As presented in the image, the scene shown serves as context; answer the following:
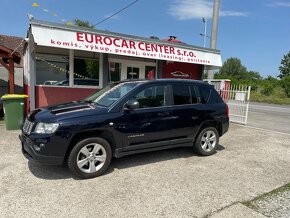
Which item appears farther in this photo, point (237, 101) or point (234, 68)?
point (234, 68)

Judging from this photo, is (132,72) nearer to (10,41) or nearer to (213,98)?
(213,98)

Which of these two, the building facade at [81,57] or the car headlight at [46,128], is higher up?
the building facade at [81,57]

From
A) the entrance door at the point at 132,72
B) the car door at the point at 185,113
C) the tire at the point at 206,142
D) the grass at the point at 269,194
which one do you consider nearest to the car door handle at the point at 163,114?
the car door at the point at 185,113

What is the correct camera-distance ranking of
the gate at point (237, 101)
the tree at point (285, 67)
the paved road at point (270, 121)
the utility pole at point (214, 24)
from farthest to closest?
the tree at point (285, 67), the utility pole at point (214, 24), the paved road at point (270, 121), the gate at point (237, 101)

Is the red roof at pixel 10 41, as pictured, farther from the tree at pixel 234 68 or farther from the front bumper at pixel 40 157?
the tree at pixel 234 68

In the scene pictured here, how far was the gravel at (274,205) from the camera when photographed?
133 inches

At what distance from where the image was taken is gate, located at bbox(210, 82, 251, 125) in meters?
10.5

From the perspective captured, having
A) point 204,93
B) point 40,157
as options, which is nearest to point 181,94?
point 204,93

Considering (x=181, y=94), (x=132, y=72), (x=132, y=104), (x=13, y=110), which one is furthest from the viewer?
(x=132, y=72)

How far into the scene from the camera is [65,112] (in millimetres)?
4312

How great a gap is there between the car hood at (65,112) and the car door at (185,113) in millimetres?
1613

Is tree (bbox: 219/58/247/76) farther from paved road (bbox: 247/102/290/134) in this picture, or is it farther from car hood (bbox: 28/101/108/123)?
car hood (bbox: 28/101/108/123)

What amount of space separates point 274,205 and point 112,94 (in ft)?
11.3

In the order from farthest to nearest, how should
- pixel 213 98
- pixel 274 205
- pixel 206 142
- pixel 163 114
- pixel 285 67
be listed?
pixel 285 67 → pixel 213 98 → pixel 206 142 → pixel 163 114 → pixel 274 205
